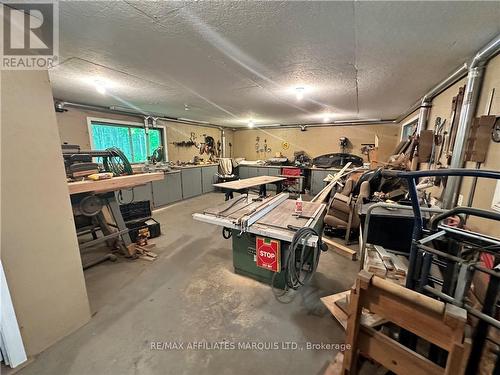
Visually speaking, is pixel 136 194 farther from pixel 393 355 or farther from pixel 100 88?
pixel 393 355

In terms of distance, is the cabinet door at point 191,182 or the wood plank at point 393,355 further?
the cabinet door at point 191,182

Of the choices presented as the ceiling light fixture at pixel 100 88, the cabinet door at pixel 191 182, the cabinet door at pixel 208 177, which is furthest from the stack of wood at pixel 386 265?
the cabinet door at pixel 208 177

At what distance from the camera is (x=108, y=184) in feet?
7.43

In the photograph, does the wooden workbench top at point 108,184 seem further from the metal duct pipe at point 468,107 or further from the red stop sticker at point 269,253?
the metal duct pipe at point 468,107

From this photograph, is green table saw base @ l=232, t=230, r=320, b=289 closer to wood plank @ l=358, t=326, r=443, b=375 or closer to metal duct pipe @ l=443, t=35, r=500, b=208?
wood plank @ l=358, t=326, r=443, b=375

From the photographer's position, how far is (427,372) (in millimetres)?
881

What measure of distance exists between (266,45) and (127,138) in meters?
4.58

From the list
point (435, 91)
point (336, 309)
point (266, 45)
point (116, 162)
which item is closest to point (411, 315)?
point (336, 309)

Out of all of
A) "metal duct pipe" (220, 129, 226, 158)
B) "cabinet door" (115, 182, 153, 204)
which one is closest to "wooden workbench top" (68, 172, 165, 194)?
"cabinet door" (115, 182, 153, 204)

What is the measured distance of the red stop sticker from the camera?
1.90 m

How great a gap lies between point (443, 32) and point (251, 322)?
268cm

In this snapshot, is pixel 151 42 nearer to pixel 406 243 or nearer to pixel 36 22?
pixel 36 22

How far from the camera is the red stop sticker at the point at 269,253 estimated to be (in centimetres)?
Answer: 190

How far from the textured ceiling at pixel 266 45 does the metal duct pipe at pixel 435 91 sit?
0.09 m
